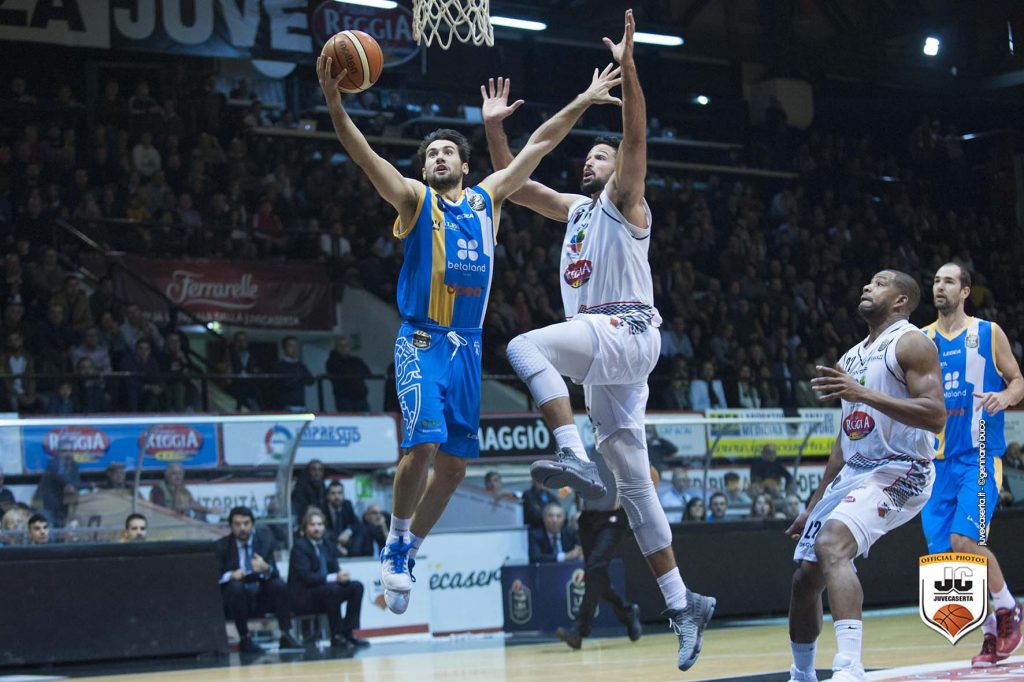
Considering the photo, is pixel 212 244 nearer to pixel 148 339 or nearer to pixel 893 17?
pixel 148 339

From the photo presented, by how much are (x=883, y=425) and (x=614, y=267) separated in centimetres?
166

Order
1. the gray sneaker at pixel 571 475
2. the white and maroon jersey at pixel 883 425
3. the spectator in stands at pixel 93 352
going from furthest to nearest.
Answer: the spectator in stands at pixel 93 352 < the white and maroon jersey at pixel 883 425 < the gray sneaker at pixel 571 475

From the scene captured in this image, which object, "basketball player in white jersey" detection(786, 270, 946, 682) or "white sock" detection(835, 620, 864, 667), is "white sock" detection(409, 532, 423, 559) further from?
"white sock" detection(835, 620, 864, 667)

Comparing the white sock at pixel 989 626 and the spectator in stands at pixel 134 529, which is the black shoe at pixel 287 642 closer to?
the spectator in stands at pixel 134 529

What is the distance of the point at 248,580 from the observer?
12.7 meters

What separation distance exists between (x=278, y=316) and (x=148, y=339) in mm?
2886

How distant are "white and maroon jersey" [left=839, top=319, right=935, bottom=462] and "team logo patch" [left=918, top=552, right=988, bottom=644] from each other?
2.26m

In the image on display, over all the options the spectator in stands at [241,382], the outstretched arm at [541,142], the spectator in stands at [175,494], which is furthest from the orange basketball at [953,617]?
the spectator in stands at [241,382]

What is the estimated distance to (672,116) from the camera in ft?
88.7

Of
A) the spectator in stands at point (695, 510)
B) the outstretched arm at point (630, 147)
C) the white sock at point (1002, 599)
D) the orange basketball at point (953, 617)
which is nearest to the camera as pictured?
the outstretched arm at point (630, 147)

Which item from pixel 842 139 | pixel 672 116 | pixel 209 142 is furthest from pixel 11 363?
pixel 842 139

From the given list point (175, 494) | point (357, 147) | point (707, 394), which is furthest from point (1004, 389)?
point (707, 394)

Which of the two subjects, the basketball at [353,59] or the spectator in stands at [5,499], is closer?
the basketball at [353,59]

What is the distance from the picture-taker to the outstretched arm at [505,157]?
25.5ft
